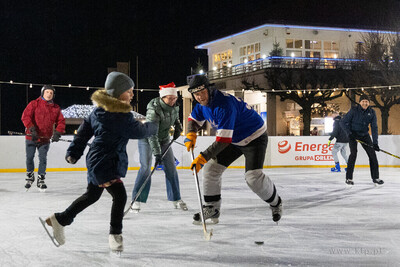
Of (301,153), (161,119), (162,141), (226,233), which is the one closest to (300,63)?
(301,153)

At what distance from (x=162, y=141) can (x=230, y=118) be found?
67.6 inches

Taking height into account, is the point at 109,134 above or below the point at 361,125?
above

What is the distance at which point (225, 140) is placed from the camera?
3.96m

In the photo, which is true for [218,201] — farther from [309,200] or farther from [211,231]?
[309,200]

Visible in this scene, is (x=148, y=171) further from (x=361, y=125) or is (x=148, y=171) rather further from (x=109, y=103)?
(x=361, y=125)

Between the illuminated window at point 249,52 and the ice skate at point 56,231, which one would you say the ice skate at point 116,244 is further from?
the illuminated window at point 249,52

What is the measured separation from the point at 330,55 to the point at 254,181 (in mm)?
29485

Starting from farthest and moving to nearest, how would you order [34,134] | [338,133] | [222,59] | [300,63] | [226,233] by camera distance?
1. [222,59]
2. [300,63]
3. [338,133]
4. [34,134]
5. [226,233]

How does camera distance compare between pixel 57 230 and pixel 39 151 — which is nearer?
pixel 57 230

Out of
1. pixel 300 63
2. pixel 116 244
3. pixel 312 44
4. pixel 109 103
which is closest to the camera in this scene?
pixel 109 103

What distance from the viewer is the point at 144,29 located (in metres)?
36.8

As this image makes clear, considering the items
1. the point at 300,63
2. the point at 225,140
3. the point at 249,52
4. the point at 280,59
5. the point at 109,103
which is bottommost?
the point at 225,140

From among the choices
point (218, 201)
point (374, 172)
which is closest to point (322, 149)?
point (374, 172)

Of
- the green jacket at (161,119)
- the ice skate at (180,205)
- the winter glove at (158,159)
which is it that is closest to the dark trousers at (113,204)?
the winter glove at (158,159)
